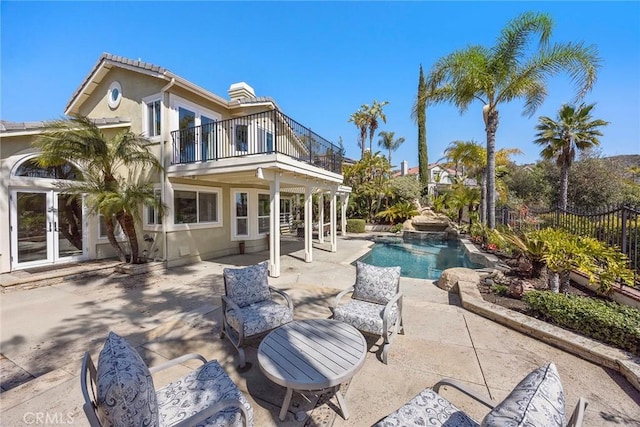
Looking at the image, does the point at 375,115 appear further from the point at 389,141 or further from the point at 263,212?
the point at 263,212

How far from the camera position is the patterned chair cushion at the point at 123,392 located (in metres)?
1.63

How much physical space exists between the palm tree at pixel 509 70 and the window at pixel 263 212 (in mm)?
9468

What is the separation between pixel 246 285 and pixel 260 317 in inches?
26.7

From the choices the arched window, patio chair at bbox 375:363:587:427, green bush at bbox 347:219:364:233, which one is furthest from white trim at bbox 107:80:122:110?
green bush at bbox 347:219:364:233

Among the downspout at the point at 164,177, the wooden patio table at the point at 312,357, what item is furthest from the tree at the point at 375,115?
the wooden patio table at the point at 312,357

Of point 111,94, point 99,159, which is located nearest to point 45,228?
point 99,159

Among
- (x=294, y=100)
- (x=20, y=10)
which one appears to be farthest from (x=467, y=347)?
(x=294, y=100)

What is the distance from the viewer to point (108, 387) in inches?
65.1

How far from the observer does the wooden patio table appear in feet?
8.71

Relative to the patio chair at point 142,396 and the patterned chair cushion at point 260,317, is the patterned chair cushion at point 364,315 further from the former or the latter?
the patio chair at point 142,396

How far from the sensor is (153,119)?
32.9ft

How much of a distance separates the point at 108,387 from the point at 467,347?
14.6ft

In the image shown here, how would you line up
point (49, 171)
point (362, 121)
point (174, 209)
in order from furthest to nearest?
point (362, 121) < point (174, 209) < point (49, 171)

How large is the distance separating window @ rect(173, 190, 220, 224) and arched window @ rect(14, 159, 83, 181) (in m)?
3.10
